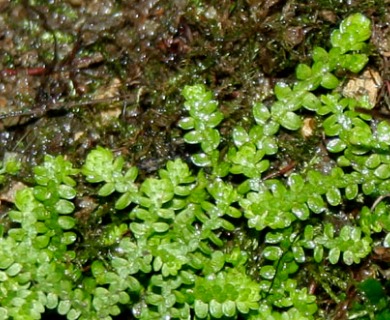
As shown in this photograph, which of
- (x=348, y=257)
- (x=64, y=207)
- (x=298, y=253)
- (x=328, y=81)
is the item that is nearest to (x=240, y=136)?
(x=328, y=81)

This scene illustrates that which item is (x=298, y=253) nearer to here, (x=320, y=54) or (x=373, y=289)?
(x=373, y=289)

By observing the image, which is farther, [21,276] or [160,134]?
[160,134]

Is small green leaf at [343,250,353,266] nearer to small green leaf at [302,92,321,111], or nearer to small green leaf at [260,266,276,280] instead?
small green leaf at [260,266,276,280]

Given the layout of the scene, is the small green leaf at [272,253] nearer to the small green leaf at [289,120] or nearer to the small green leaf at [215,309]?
the small green leaf at [215,309]

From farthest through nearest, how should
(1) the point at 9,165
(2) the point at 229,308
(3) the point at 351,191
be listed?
1. (1) the point at 9,165
2. (3) the point at 351,191
3. (2) the point at 229,308

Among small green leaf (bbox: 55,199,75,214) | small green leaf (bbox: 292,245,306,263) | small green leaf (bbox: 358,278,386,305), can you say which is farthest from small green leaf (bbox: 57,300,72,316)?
small green leaf (bbox: 358,278,386,305)

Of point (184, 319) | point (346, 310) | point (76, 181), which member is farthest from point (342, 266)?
point (76, 181)

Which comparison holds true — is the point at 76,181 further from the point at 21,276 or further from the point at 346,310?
the point at 346,310

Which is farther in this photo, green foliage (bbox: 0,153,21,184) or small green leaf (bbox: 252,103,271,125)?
green foliage (bbox: 0,153,21,184)
